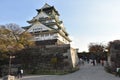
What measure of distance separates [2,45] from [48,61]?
752 centimetres

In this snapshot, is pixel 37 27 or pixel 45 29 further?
pixel 37 27

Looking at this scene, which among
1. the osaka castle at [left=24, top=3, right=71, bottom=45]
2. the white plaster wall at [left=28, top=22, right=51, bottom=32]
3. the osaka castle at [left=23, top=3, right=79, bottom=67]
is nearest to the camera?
the osaka castle at [left=23, top=3, right=79, bottom=67]

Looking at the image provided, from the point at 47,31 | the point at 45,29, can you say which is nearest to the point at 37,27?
the point at 45,29

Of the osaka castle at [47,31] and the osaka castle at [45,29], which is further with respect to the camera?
the osaka castle at [45,29]

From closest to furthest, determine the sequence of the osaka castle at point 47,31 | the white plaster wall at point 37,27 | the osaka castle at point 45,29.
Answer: the osaka castle at point 47,31 → the osaka castle at point 45,29 → the white plaster wall at point 37,27

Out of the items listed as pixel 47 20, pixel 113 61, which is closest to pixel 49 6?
pixel 47 20

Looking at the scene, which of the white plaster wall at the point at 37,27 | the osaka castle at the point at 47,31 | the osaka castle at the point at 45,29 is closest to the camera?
the osaka castle at the point at 47,31

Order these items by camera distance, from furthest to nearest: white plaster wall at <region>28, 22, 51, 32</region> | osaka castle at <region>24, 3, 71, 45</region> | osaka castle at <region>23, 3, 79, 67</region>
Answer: white plaster wall at <region>28, 22, 51, 32</region>
osaka castle at <region>24, 3, 71, 45</region>
osaka castle at <region>23, 3, 79, 67</region>

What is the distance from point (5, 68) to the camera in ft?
98.5

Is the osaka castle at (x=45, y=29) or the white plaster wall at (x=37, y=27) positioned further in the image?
the white plaster wall at (x=37, y=27)

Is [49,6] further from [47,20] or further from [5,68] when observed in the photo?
[5,68]

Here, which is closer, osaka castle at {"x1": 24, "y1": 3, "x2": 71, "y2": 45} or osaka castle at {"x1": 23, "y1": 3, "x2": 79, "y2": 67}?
osaka castle at {"x1": 23, "y1": 3, "x2": 79, "y2": 67}

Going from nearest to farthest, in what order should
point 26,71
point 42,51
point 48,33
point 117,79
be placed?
point 117,79 < point 26,71 < point 42,51 < point 48,33

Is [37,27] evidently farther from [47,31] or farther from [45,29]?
[47,31]
